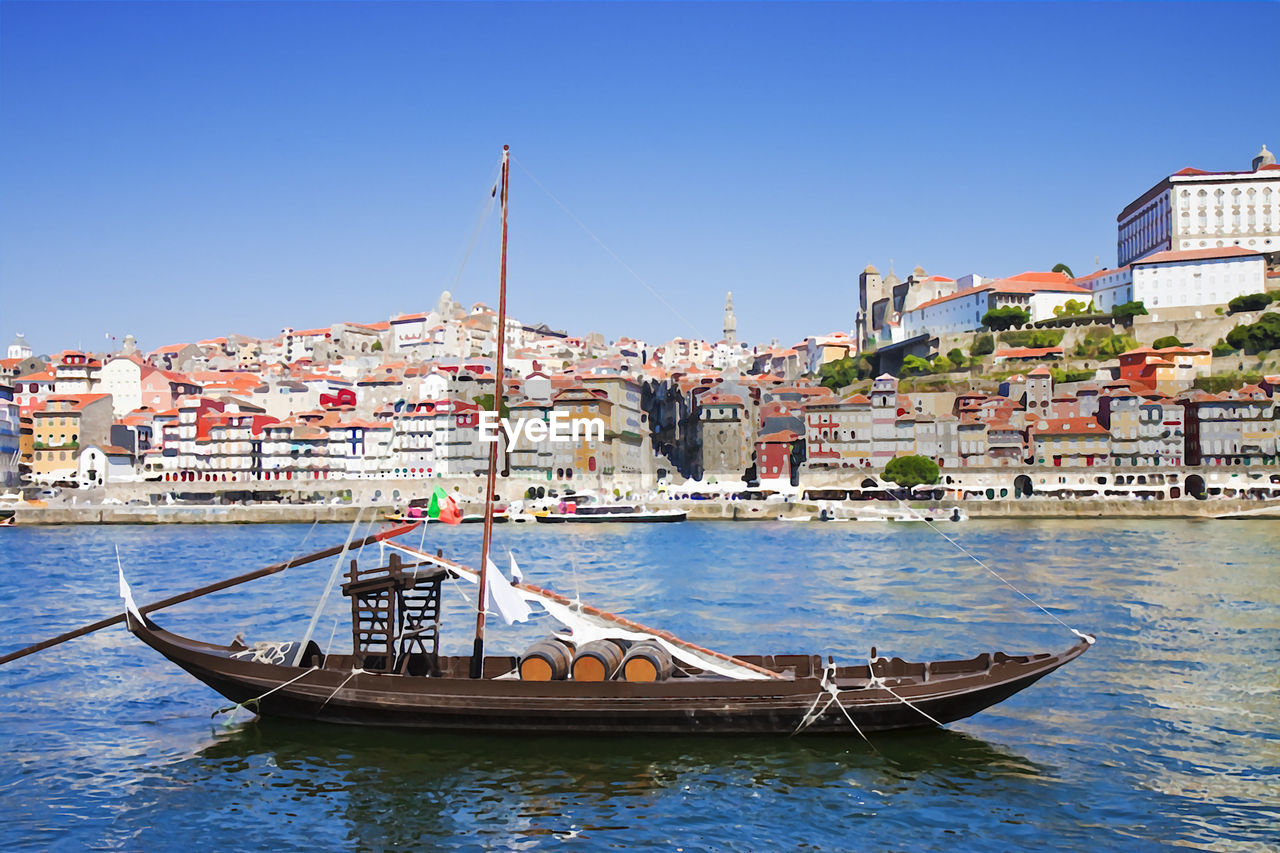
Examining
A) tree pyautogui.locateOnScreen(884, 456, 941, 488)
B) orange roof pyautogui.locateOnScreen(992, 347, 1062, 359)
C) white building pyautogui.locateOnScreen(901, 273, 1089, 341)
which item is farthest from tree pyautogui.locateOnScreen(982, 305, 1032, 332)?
tree pyautogui.locateOnScreen(884, 456, 941, 488)

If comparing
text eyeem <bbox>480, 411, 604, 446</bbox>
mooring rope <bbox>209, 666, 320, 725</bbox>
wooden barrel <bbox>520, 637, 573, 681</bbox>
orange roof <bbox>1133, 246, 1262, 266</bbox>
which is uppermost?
orange roof <bbox>1133, 246, 1262, 266</bbox>

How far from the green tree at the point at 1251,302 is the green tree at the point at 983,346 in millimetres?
16791

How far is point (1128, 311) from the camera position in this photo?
286 ft

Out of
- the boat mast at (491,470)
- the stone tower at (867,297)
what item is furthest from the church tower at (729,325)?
the boat mast at (491,470)

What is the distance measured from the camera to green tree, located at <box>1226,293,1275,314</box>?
83.1m

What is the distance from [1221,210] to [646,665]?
95612 mm

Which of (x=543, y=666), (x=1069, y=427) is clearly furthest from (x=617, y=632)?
(x=1069, y=427)

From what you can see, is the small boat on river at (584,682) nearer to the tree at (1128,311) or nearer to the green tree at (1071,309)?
the tree at (1128,311)

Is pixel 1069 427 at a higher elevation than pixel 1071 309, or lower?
lower

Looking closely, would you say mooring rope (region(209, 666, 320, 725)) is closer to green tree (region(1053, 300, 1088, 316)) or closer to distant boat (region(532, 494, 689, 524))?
distant boat (region(532, 494, 689, 524))

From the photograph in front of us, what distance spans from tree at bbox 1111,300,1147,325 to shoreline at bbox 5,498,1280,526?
26836 mm

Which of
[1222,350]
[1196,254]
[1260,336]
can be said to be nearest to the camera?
[1260,336]

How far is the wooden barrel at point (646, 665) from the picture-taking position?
13383mm

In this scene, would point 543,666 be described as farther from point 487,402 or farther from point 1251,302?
point 1251,302
